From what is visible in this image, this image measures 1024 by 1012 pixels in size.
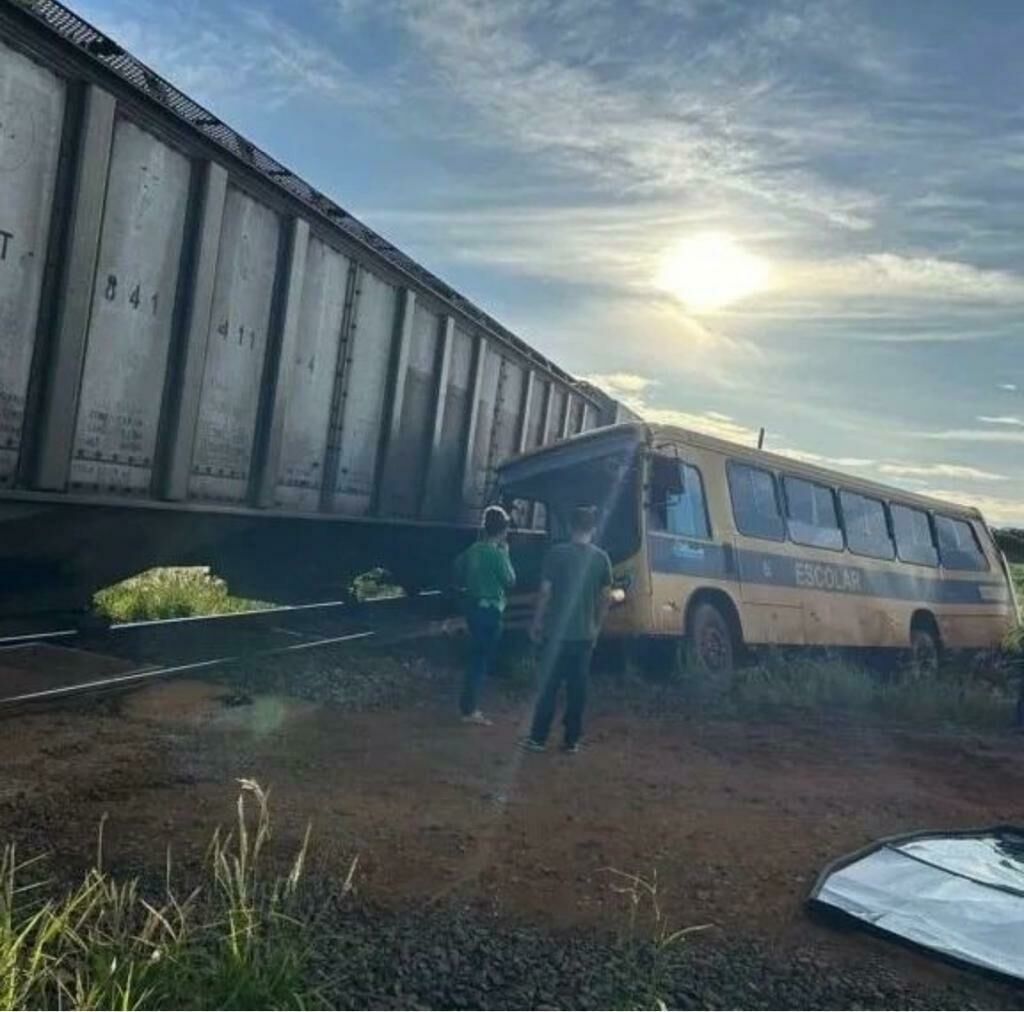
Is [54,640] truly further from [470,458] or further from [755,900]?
[755,900]

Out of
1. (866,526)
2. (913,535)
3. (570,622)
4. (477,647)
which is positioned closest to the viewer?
(570,622)

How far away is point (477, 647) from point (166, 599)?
5.45 metres

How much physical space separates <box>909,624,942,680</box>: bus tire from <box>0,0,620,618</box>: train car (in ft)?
21.8

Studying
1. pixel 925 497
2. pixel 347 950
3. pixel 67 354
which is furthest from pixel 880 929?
pixel 925 497

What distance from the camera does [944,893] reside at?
4.14 metres

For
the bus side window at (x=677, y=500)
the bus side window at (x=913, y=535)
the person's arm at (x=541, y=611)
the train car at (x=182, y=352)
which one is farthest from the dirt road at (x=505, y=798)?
the bus side window at (x=913, y=535)

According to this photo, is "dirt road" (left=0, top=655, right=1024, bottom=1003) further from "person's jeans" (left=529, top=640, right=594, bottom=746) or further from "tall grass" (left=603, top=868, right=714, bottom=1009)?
"person's jeans" (left=529, top=640, right=594, bottom=746)

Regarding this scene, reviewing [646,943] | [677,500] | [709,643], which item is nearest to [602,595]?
[677,500]

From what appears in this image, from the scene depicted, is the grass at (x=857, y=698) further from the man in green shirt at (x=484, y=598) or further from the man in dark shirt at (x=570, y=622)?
the man in green shirt at (x=484, y=598)

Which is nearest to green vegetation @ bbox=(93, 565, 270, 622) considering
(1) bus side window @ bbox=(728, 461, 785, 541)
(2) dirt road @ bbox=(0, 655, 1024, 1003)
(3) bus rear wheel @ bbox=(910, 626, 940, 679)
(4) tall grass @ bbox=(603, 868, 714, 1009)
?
(2) dirt road @ bbox=(0, 655, 1024, 1003)

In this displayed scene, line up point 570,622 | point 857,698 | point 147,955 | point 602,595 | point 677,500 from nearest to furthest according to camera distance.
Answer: point 147,955 → point 570,622 → point 602,595 → point 677,500 → point 857,698

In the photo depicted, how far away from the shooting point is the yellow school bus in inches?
349

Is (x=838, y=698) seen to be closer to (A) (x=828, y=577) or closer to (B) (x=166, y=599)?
(A) (x=828, y=577)

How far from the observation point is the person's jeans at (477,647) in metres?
7.22
